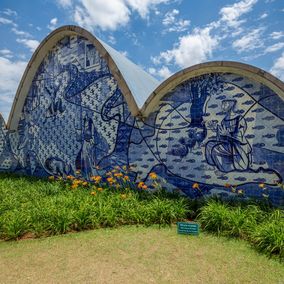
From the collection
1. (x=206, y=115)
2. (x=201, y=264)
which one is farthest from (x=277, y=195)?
(x=201, y=264)

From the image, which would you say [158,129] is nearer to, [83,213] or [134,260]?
[83,213]

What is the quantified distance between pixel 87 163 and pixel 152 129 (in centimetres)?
292

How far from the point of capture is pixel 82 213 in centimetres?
556

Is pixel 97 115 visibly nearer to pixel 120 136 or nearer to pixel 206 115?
pixel 120 136

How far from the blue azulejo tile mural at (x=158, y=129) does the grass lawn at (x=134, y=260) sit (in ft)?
7.00

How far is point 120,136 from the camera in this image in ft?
28.1

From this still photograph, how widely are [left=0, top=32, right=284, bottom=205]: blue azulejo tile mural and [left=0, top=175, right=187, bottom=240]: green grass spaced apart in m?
1.22

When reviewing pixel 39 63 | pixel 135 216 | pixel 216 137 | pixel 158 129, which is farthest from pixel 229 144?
pixel 39 63

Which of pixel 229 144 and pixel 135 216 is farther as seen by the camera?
pixel 229 144

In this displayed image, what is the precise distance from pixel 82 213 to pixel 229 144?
3814mm

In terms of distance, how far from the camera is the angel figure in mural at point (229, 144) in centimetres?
648

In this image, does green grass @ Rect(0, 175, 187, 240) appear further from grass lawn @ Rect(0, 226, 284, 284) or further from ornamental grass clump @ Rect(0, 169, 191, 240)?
grass lawn @ Rect(0, 226, 284, 284)

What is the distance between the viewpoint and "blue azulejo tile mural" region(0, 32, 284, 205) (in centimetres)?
632

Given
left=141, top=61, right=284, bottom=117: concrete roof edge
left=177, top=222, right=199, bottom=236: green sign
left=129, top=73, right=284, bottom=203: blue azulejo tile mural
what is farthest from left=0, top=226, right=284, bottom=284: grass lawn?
left=141, top=61, right=284, bottom=117: concrete roof edge
